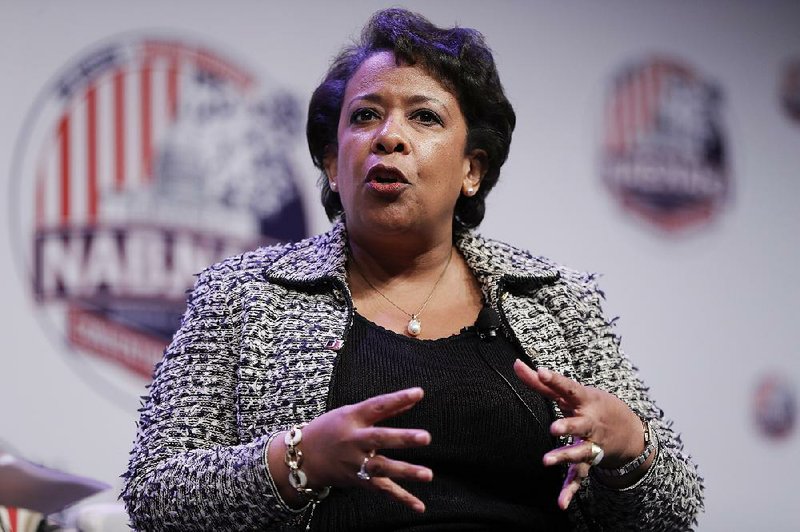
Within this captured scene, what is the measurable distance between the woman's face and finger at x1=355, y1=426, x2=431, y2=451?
0.49m

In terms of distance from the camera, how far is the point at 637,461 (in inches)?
55.3

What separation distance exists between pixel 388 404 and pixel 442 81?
68cm

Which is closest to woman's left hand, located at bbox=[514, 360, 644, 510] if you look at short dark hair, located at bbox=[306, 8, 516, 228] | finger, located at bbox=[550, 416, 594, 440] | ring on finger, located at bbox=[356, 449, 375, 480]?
finger, located at bbox=[550, 416, 594, 440]

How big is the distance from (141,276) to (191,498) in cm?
112

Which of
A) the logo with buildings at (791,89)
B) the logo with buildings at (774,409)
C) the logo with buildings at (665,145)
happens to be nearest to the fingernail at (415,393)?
the logo with buildings at (665,145)

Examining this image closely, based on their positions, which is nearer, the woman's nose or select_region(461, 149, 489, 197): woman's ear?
the woman's nose

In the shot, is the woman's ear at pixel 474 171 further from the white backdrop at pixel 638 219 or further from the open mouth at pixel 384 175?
the white backdrop at pixel 638 219

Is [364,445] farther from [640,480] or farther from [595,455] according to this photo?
[640,480]

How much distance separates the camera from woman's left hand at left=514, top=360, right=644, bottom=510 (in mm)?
1234

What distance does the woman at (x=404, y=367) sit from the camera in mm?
1296

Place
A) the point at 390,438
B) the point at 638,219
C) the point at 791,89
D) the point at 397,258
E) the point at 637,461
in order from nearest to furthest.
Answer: the point at 390,438, the point at 637,461, the point at 397,258, the point at 638,219, the point at 791,89

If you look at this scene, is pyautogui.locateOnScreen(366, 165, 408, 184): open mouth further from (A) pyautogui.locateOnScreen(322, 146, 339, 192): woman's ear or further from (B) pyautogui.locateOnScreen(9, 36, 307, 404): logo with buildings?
(B) pyautogui.locateOnScreen(9, 36, 307, 404): logo with buildings

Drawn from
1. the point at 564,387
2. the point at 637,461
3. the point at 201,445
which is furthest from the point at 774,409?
the point at 201,445

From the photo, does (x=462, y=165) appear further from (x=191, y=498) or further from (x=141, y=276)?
(x=141, y=276)
